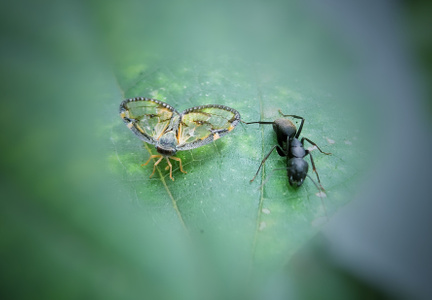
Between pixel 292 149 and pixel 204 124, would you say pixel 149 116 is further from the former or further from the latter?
pixel 292 149

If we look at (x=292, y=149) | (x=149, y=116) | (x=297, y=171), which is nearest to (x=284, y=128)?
(x=292, y=149)

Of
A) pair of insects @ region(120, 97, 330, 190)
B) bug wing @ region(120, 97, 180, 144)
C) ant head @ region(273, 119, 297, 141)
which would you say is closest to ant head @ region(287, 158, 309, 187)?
pair of insects @ region(120, 97, 330, 190)

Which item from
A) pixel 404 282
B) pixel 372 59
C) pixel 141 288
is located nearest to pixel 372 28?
pixel 372 59

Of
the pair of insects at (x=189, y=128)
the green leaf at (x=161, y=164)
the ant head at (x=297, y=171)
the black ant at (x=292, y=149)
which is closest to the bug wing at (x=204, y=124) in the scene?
the pair of insects at (x=189, y=128)

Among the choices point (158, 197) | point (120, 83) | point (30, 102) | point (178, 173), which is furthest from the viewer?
point (120, 83)

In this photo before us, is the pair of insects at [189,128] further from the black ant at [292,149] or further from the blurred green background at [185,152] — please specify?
the blurred green background at [185,152]

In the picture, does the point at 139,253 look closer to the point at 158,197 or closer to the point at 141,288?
the point at 141,288
